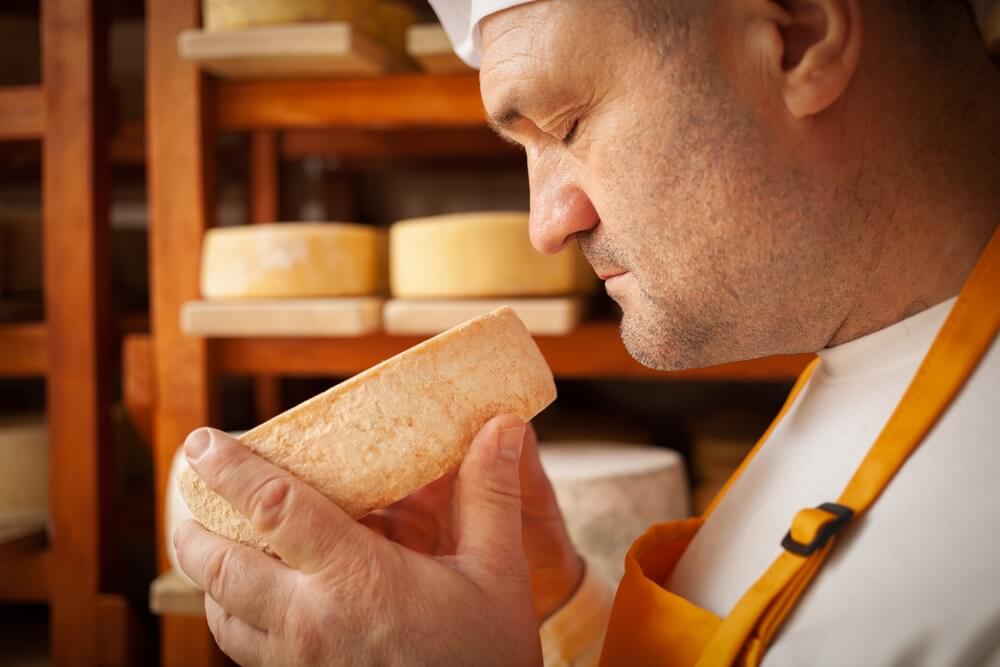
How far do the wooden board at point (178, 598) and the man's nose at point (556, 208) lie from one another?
1.21 metres

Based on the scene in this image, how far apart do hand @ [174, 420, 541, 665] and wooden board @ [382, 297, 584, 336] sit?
80cm

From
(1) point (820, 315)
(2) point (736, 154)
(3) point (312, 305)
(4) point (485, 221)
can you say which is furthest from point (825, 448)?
(3) point (312, 305)

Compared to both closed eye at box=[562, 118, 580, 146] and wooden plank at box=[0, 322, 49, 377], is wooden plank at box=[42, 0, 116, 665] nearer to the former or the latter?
wooden plank at box=[0, 322, 49, 377]

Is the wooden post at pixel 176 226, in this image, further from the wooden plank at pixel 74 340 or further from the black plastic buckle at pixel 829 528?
the black plastic buckle at pixel 829 528

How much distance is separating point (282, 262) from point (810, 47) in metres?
1.15

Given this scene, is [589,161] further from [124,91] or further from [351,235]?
[124,91]

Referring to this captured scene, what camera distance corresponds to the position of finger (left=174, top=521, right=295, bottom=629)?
66 centimetres

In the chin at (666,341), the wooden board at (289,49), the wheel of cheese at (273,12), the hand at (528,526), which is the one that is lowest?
the hand at (528,526)

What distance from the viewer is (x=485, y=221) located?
4.90 ft

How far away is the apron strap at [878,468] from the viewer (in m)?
0.62

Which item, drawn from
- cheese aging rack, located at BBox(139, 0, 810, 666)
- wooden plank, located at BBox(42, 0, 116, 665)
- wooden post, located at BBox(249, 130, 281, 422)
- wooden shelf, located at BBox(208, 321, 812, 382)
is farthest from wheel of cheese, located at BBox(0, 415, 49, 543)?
wooden post, located at BBox(249, 130, 281, 422)

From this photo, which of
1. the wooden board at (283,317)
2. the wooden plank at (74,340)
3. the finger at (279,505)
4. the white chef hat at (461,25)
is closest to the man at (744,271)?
the finger at (279,505)

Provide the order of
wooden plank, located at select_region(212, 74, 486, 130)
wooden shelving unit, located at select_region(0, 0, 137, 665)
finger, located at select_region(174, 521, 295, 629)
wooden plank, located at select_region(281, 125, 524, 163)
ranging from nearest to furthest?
finger, located at select_region(174, 521, 295, 629) < wooden plank, located at select_region(212, 74, 486, 130) < wooden shelving unit, located at select_region(0, 0, 137, 665) < wooden plank, located at select_region(281, 125, 524, 163)

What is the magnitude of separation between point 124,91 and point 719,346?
2198mm
